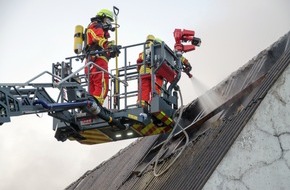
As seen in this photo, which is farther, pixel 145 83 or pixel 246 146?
pixel 145 83

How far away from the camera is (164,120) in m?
11.8

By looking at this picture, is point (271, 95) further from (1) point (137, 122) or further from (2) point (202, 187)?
(1) point (137, 122)

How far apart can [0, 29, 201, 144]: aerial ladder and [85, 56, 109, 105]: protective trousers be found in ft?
0.47

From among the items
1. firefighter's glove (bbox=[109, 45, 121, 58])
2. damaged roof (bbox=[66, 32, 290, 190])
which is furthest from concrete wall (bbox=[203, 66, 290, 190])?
firefighter's glove (bbox=[109, 45, 121, 58])

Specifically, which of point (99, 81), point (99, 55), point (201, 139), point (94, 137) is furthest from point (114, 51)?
point (201, 139)

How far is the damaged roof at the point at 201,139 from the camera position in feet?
27.4

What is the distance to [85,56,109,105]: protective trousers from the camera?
11.7 meters

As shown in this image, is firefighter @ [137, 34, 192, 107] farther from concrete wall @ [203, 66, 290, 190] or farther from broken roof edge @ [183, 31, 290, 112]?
concrete wall @ [203, 66, 290, 190]

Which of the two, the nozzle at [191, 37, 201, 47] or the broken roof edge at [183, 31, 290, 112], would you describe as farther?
the nozzle at [191, 37, 201, 47]

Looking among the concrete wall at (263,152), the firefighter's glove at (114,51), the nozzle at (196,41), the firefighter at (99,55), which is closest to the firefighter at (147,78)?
the firefighter's glove at (114,51)

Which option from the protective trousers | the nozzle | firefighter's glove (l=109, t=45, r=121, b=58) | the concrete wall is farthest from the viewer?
the nozzle

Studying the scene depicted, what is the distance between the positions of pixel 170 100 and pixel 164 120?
0.53m

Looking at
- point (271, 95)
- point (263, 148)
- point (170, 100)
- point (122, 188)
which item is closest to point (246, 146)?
point (263, 148)

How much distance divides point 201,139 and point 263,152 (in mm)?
2317
